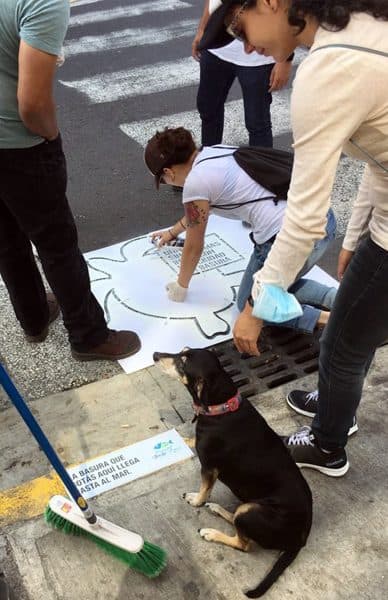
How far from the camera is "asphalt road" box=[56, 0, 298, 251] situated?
4660mm

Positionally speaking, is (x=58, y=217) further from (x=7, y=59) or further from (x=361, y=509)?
(x=361, y=509)

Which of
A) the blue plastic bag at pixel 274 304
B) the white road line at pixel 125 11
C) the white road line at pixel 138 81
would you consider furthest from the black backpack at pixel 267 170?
the white road line at pixel 125 11

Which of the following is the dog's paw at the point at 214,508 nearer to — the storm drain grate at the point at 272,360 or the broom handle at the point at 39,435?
the broom handle at the point at 39,435

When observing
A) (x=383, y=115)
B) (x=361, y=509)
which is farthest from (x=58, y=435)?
(x=383, y=115)

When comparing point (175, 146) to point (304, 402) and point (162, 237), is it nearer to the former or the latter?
point (162, 237)

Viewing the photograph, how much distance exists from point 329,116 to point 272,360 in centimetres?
192

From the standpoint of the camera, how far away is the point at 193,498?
244 centimetres

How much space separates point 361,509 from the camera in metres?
2.43

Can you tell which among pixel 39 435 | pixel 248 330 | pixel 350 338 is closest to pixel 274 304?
pixel 248 330

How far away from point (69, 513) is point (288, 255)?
53.2 inches

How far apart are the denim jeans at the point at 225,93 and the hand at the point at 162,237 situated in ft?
3.21

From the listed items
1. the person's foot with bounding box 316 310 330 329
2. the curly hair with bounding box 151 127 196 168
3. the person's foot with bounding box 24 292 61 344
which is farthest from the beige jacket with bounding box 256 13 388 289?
the person's foot with bounding box 24 292 61 344

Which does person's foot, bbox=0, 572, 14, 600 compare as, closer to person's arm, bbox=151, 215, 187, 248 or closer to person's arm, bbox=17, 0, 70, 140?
person's arm, bbox=17, 0, 70, 140

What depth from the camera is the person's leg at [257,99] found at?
13.3ft
